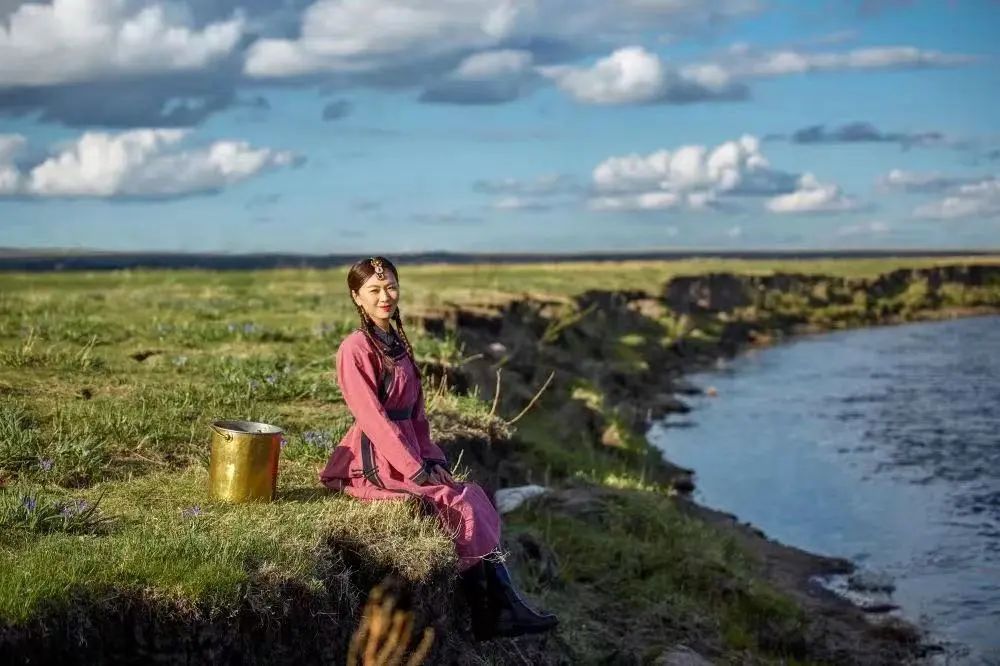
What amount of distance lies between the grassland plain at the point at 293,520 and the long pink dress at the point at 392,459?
6.3 inches

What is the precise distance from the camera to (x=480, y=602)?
691cm

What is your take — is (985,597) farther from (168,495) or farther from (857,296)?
(857,296)

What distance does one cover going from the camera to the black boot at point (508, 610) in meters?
6.85

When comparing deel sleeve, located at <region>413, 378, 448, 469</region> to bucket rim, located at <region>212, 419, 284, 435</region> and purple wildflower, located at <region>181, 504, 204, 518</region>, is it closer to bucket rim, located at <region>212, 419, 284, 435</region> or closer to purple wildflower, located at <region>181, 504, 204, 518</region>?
bucket rim, located at <region>212, 419, 284, 435</region>

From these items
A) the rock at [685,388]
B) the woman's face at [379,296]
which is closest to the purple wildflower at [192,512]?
the woman's face at [379,296]

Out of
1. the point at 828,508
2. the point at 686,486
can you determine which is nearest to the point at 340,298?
the point at 686,486

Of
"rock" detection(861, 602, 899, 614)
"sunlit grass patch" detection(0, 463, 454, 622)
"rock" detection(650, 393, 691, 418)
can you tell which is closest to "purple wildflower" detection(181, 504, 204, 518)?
"sunlit grass patch" detection(0, 463, 454, 622)

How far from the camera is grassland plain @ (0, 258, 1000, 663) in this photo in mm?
5672

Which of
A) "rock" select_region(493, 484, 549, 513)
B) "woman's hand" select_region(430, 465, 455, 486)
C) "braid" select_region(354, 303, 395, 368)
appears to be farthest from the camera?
"rock" select_region(493, 484, 549, 513)

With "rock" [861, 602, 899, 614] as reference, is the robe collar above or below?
above

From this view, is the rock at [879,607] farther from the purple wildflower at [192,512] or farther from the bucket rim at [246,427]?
the purple wildflower at [192,512]

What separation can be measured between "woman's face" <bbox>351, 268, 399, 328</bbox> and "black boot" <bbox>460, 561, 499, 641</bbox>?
150 centimetres

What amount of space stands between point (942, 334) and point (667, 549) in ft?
115

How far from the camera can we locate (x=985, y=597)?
41.7ft
